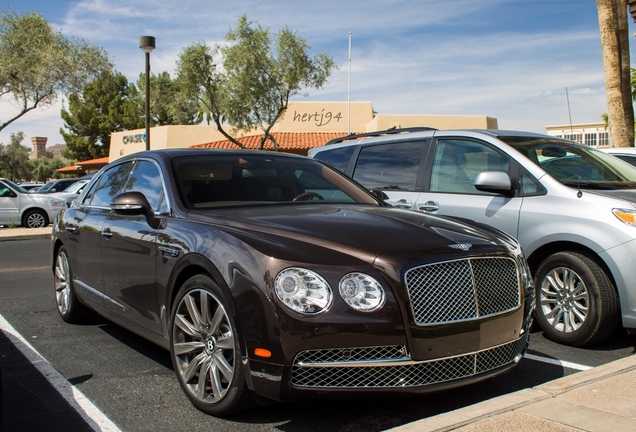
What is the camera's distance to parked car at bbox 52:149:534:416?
3.29 m

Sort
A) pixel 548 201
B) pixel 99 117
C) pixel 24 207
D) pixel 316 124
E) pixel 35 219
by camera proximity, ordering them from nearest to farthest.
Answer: pixel 548 201 → pixel 24 207 → pixel 35 219 → pixel 316 124 → pixel 99 117

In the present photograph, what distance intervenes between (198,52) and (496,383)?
25.5 meters

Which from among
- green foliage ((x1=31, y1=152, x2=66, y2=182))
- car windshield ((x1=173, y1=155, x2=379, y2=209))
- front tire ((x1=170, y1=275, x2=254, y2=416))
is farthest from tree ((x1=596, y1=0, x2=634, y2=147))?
green foliage ((x1=31, y1=152, x2=66, y2=182))

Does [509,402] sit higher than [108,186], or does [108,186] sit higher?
[108,186]

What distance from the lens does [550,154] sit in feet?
20.9

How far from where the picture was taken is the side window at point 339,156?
315 inches

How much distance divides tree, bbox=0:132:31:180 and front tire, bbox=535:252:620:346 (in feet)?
269

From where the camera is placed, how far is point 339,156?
815 centimetres

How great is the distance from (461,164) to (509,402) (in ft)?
11.6

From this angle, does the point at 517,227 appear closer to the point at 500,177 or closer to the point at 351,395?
the point at 500,177

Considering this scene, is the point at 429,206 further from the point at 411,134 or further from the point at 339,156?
the point at 339,156

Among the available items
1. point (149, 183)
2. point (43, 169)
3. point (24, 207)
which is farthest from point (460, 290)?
point (43, 169)

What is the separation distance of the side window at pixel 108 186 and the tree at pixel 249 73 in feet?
71.6

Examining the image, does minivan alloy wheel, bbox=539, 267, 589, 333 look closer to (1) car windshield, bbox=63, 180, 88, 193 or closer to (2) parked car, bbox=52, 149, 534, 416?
(2) parked car, bbox=52, 149, 534, 416
